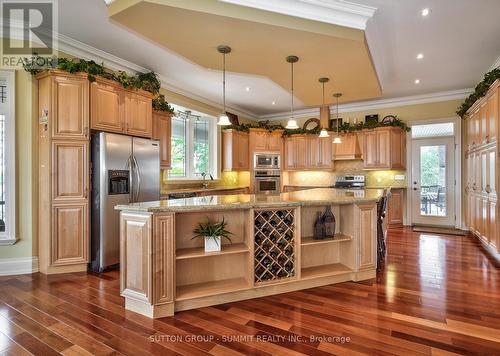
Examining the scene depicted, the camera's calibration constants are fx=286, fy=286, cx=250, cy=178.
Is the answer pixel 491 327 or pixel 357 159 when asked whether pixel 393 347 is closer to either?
pixel 491 327

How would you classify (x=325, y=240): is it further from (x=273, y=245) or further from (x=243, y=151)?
(x=243, y=151)

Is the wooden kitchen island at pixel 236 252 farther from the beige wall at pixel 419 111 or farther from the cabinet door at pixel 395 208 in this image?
the beige wall at pixel 419 111

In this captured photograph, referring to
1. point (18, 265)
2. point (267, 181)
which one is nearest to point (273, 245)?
point (18, 265)

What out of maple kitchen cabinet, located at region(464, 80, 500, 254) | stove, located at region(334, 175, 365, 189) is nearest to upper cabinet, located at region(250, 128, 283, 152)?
stove, located at region(334, 175, 365, 189)

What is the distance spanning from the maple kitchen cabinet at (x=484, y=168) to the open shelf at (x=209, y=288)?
3.54 meters

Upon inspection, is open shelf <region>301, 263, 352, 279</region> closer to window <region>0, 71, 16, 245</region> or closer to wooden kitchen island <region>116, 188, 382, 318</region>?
wooden kitchen island <region>116, 188, 382, 318</region>

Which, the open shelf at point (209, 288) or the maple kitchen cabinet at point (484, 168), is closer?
the open shelf at point (209, 288)

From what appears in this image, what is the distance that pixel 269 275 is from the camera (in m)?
2.81

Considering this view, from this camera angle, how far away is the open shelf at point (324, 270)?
119 inches

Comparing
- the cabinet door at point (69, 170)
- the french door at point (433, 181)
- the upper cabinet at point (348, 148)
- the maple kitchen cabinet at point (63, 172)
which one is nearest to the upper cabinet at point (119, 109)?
the maple kitchen cabinet at point (63, 172)

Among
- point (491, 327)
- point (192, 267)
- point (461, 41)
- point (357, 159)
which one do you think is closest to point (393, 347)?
point (491, 327)

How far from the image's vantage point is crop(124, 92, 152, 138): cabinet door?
157 inches

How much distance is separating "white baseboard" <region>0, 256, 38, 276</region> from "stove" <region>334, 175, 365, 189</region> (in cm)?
606

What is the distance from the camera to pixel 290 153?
759 centimetres
